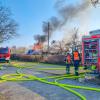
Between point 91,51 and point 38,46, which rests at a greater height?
point 38,46

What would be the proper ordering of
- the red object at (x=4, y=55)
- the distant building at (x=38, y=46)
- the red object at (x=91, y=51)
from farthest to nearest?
1. the distant building at (x=38, y=46)
2. the red object at (x=4, y=55)
3. the red object at (x=91, y=51)

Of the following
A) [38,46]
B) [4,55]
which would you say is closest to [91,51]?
[4,55]

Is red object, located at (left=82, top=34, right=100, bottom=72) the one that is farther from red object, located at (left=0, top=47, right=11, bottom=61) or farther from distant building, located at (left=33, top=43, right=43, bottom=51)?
distant building, located at (left=33, top=43, right=43, bottom=51)

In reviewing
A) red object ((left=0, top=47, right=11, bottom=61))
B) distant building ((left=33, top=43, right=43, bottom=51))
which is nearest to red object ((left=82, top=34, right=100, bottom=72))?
red object ((left=0, top=47, right=11, bottom=61))

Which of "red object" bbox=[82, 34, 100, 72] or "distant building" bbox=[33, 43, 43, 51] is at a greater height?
"distant building" bbox=[33, 43, 43, 51]

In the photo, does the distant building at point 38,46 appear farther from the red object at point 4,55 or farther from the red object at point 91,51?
the red object at point 91,51

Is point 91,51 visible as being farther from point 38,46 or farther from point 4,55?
point 38,46

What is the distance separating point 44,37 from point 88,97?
61.6m

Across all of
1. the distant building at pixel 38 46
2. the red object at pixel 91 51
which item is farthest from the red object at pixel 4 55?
the distant building at pixel 38 46

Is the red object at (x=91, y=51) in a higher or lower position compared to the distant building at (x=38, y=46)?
lower

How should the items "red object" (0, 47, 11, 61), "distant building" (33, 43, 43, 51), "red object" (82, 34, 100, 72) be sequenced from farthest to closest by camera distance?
"distant building" (33, 43, 43, 51) < "red object" (0, 47, 11, 61) < "red object" (82, 34, 100, 72)

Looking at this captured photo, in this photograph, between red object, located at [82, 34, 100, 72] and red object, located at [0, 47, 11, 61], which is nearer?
red object, located at [82, 34, 100, 72]

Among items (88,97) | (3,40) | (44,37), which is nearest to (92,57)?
(88,97)

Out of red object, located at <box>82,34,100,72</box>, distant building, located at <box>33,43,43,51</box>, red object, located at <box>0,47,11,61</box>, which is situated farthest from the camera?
distant building, located at <box>33,43,43,51</box>
